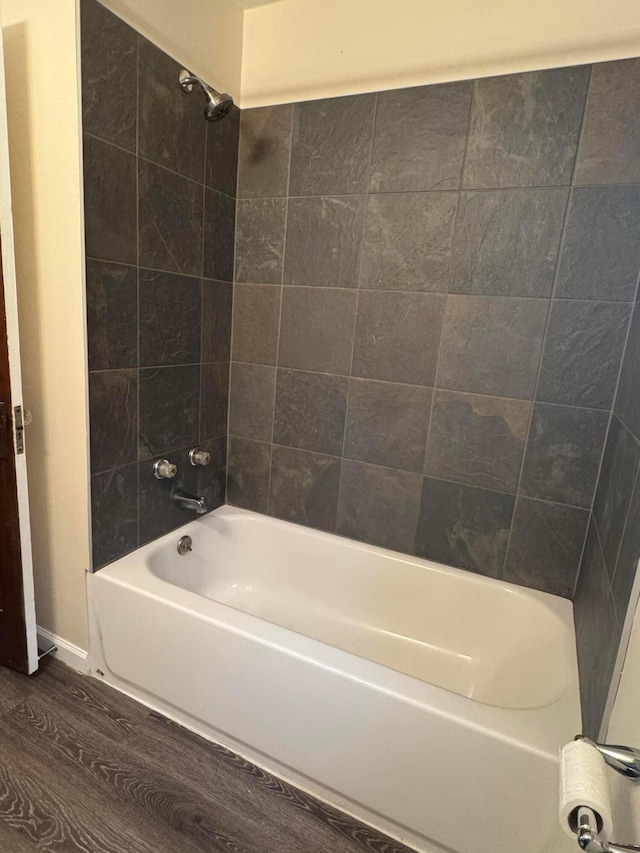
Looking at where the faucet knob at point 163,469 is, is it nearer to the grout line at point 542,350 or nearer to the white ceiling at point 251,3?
the grout line at point 542,350

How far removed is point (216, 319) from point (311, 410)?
556 millimetres

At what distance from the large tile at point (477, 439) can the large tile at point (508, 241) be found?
0.39 meters

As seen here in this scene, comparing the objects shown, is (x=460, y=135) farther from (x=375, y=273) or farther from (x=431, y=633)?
(x=431, y=633)

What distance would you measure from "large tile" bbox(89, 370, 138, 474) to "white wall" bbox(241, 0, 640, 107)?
1.26 meters

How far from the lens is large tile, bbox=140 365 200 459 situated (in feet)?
5.60

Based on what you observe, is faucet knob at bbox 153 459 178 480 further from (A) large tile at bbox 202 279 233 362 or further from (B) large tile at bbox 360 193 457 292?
(B) large tile at bbox 360 193 457 292

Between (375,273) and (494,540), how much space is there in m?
1.10

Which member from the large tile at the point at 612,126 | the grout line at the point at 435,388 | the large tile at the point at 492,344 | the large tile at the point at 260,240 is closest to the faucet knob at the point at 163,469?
the grout line at the point at 435,388

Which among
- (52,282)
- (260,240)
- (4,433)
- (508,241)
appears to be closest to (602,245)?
(508,241)

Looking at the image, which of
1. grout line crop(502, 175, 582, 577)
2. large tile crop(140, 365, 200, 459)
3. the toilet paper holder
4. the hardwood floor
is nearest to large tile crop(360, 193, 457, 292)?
grout line crop(502, 175, 582, 577)

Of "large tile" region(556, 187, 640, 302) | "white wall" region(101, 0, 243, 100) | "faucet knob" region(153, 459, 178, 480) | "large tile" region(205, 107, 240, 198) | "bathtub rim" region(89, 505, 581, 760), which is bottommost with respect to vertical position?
"bathtub rim" region(89, 505, 581, 760)

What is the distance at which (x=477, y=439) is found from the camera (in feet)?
5.61

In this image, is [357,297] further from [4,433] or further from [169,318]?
[4,433]

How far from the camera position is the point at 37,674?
1.73 meters
